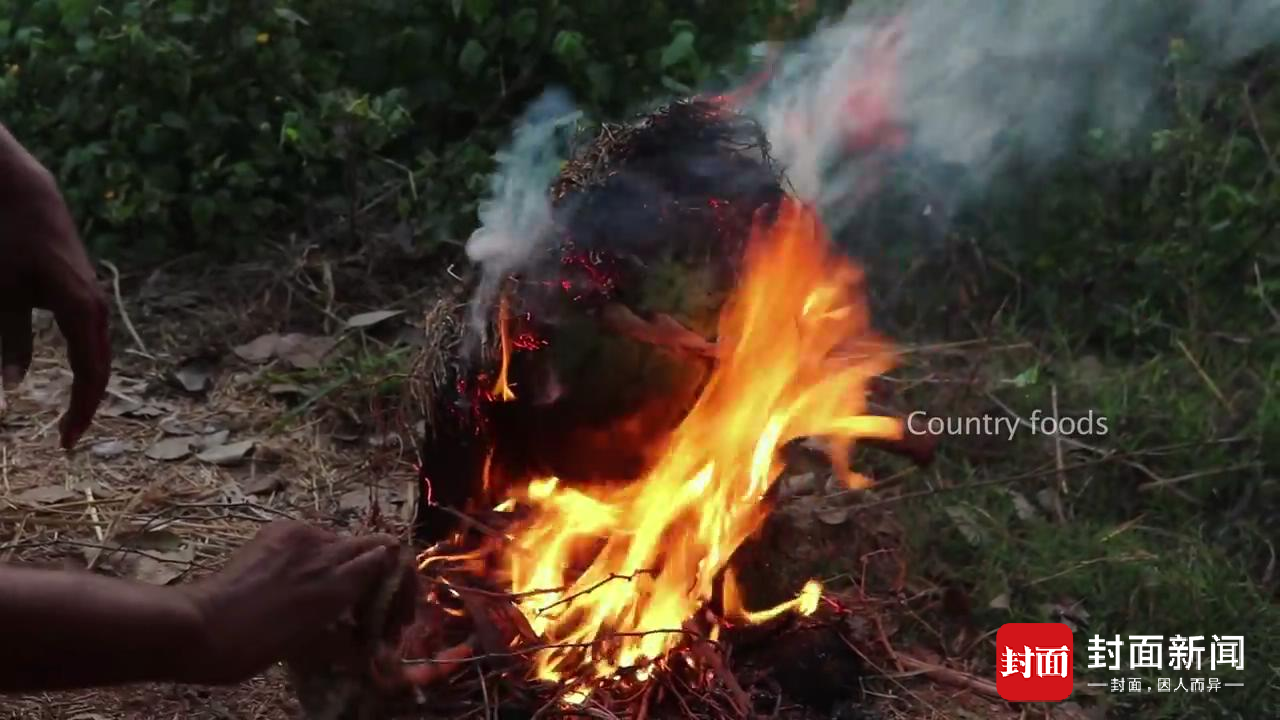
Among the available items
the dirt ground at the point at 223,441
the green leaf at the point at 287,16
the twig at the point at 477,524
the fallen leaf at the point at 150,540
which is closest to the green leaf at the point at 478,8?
the green leaf at the point at 287,16

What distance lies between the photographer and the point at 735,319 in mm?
2213

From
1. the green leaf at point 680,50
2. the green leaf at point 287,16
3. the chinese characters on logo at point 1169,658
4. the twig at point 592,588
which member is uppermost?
the green leaf at point 287,16

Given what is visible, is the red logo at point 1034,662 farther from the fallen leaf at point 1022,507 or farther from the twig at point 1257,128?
the twig at point 1257,128

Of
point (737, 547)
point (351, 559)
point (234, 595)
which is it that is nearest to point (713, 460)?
point (737, 547)

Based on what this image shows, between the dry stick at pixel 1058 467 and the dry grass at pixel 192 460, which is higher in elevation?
the dry grass at pixel 192 460

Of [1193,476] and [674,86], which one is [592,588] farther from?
[674,86]

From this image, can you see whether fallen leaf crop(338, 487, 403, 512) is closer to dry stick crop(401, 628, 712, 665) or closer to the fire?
the fire

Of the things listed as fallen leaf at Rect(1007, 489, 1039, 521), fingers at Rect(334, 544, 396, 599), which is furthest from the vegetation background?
fingers at Rect(334, 544, 396, 599)

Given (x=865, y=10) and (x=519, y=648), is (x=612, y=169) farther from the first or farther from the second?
(x=865, y=10)

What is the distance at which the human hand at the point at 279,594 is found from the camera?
133 centimetres

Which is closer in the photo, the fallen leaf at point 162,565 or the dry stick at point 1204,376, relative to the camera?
the fallen leaf at point 162,565

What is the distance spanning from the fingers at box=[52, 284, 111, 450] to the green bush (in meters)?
1.78

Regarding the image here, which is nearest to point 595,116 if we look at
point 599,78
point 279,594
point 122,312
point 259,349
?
point 599,78

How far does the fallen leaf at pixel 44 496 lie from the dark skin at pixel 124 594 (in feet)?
3.28
